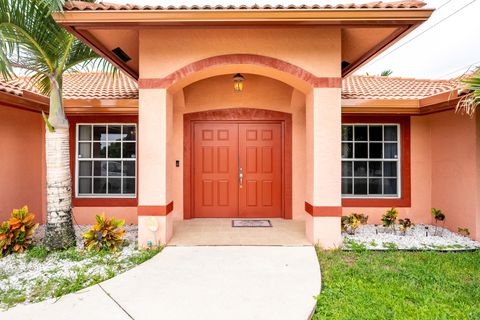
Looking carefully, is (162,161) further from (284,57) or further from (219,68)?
(284,57)

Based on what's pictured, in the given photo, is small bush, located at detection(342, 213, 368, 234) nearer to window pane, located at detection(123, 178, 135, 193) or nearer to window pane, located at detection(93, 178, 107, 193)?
window pane, located at detection(123, 178, 135, 193)

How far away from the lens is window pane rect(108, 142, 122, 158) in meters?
7.21

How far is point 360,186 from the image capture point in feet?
24.2

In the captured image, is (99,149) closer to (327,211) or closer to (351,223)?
(327,211)

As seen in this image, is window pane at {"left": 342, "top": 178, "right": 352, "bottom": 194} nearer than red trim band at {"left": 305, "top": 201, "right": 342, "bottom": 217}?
No

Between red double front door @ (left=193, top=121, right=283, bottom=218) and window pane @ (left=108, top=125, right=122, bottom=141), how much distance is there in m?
1.96

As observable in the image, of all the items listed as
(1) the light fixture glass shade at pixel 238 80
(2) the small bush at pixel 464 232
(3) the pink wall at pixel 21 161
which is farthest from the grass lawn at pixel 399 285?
(3) the pink wall at pixel 21 161

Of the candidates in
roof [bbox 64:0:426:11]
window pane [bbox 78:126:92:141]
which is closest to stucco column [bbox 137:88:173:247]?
roof [bbox 64:0:426:11]

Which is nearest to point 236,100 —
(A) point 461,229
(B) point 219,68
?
(B) point 219,68

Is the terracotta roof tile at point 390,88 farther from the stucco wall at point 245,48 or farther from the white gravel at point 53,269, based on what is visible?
the white gravel at point 53,269

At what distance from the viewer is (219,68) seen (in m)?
5.12

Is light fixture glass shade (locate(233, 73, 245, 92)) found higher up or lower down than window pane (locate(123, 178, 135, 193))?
higher up

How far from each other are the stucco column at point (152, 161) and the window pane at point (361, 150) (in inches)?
200

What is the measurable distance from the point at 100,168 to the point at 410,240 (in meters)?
7.50
